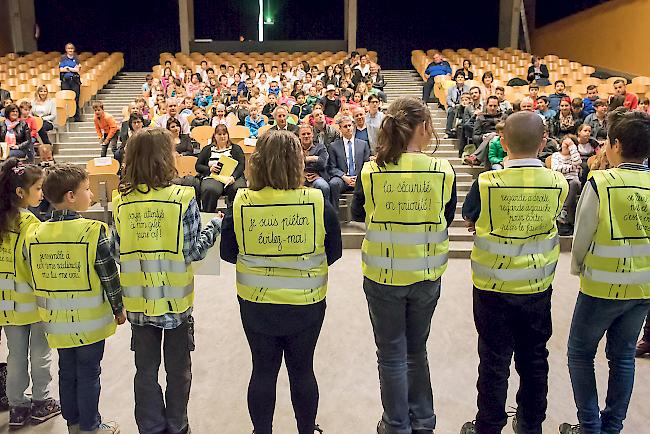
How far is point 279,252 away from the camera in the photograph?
2121mm

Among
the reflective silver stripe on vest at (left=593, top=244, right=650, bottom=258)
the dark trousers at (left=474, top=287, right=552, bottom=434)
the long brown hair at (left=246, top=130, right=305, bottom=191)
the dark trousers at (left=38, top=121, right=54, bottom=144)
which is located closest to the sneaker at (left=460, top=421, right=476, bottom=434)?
the dark trousers at (left=474, top=287, right=552, bottom=434)

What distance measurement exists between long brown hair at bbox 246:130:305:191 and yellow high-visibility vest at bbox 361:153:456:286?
319 millimetres

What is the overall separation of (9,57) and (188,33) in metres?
4.09

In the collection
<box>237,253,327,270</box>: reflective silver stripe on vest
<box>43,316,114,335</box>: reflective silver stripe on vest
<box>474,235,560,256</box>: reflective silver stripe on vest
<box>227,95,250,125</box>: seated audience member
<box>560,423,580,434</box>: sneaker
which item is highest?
<box>227,95,250,125</box>: seated audience member

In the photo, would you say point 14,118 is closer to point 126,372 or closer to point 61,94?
point 61,94

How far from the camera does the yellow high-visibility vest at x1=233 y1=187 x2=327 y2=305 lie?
210 cm

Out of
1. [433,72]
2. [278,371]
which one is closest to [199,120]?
[433,72]

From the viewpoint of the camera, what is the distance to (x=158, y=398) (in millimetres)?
2322

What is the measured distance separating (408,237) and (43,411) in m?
1.85

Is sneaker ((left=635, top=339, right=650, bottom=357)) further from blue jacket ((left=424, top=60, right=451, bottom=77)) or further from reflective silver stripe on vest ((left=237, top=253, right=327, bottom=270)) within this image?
blue jacket ((left=424, top=60, right=451, bottom=77))

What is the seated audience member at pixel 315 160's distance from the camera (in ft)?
17.7

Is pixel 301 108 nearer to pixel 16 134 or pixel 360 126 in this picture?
pixel 360 126

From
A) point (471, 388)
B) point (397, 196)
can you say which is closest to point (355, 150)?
point (471, 388)

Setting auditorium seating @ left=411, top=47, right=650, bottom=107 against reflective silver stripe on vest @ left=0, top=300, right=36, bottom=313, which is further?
auditorium seating @ left=411, top=47, right=650, bottom=107
